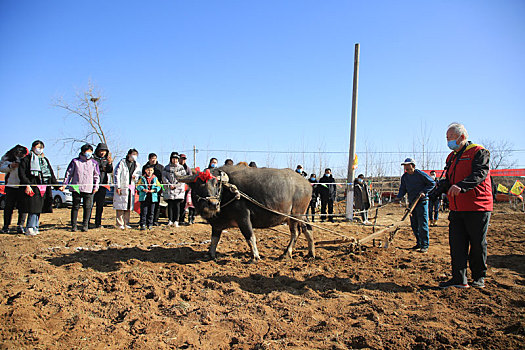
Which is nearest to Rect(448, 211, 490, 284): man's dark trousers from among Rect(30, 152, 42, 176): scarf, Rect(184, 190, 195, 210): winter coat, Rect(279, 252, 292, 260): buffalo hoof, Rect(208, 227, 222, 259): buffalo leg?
Rect(279, 252, 292, 260): buffalo hoof

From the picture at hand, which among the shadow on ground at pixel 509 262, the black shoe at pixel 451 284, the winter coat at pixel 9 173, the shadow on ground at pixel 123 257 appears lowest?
the shadow on ground at pixel 123 257

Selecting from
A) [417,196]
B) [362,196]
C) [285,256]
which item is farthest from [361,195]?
[285,256]

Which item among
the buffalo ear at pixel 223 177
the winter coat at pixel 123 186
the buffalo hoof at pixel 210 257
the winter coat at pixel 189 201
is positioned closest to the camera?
the buffalo ear at pixel 223 177

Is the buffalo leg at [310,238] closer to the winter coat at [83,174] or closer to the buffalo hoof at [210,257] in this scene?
the buffalo hoof at [210,257]

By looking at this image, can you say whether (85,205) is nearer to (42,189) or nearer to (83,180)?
(83,180)

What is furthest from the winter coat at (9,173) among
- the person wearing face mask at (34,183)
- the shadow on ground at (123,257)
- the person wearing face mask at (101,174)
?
the shadow on ground at (123,257)

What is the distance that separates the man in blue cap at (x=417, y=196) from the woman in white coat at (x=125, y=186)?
6980 millimetres

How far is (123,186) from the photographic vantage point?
911 cm

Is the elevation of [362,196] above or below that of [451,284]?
above

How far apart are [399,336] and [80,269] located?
4958 millimetres

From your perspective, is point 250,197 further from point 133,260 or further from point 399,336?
point 399,336

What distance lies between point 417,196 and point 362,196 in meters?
5.17

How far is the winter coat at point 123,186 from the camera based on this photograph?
29.8 feet

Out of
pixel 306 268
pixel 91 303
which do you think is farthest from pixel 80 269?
pixel 306 268
